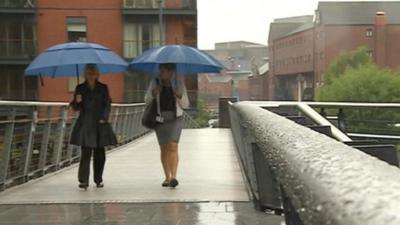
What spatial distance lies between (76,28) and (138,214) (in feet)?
132

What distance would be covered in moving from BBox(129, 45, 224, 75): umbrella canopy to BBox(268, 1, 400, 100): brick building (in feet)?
276

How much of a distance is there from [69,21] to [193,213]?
40287 mm

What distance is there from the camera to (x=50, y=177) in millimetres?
10328

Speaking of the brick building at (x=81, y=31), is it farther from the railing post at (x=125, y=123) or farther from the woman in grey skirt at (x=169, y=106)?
the woman in grey skirt at (x=169, y=106)

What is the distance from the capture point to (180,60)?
28.4 feet

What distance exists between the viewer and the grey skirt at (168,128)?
8.70 metres

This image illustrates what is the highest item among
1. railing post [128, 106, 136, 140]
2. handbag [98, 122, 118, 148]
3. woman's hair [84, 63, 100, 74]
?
woman's hair [84, 63, 100, 74]

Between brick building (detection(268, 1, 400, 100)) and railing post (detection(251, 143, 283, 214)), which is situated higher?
brick building (detection(268, 1, 400, 100))

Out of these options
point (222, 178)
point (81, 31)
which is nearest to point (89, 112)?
point (222, 178)

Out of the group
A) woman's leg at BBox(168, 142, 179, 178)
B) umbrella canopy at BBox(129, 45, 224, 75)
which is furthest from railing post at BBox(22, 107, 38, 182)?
woman's leg at BBox(168, 142, 179, 178)

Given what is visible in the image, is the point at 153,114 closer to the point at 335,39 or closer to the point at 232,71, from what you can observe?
the point at 232,71

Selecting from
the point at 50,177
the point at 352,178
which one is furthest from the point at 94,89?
the point at 352,178

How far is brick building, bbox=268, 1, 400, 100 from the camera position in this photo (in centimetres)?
9825

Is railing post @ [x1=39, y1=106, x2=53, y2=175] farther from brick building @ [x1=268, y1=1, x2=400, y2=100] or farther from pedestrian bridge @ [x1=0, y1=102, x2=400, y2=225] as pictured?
brick building @ [x1=268, y1=1, x2=400, y2=100]
